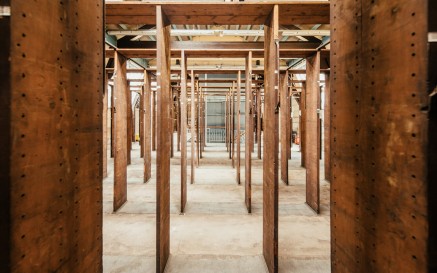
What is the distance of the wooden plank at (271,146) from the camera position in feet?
8.87

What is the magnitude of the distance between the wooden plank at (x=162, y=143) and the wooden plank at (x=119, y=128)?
7.46 ft

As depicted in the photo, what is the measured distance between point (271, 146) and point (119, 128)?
3396mm

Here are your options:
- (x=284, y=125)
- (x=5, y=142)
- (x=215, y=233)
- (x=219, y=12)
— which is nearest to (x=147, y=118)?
(x=284, y=125)

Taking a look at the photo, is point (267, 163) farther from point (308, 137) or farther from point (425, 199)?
point (308, 137)

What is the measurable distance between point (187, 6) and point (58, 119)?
1.96 meters

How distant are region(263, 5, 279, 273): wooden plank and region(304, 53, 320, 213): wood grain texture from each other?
2.14m

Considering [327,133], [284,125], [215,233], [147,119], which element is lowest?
[215,233]

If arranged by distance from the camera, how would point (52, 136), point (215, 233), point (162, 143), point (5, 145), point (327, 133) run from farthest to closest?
point (327, 133), point (215, 233), point (162, 143), point (52, 136), point (5, 145)

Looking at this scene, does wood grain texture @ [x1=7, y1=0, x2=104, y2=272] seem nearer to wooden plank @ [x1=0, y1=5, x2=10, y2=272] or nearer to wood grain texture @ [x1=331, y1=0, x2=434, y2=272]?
wooden plank @ [x1=0, y1=5, x2=10, y2=272]

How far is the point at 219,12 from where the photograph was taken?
2912 mm

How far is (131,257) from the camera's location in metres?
3.29

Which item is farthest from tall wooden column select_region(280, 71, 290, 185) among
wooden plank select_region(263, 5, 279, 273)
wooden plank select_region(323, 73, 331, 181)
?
wooden plank select_region(263, 5, 279, 273)

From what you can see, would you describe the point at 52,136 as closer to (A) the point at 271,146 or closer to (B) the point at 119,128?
(A) the point at 271,146

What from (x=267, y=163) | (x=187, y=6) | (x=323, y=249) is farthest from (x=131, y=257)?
(x=187, y=6)
